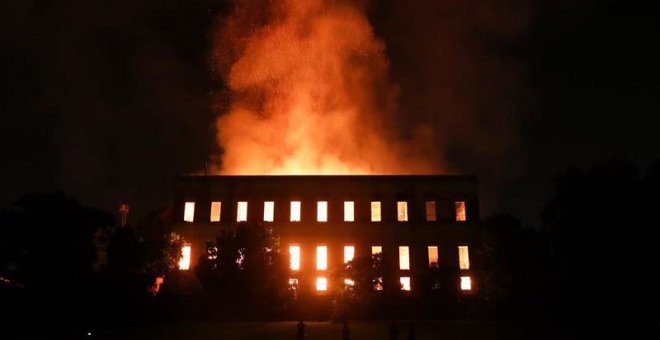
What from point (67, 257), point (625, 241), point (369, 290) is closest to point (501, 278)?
point (369, 290)

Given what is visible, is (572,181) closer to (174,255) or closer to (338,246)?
(338,246)

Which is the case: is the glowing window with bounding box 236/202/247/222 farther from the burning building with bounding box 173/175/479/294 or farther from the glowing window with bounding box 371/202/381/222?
the glowing window with bounding box 371/202/381/222

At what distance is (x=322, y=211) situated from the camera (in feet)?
153

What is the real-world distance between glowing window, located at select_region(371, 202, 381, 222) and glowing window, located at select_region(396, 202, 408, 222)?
1717mm

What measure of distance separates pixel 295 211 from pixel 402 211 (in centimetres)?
970

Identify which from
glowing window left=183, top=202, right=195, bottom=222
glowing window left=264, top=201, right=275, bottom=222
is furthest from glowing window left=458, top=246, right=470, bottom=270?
glowing window left=183, top=202, right=195, bottom=222

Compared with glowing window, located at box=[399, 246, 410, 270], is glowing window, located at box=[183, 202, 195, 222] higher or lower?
higher

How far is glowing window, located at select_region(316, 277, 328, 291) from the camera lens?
4416 cm

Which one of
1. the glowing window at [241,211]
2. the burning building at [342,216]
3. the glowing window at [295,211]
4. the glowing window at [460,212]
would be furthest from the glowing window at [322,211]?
the glowing window at [460,212]

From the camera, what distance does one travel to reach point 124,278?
3266 centimetres

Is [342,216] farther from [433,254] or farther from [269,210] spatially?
[433,254]

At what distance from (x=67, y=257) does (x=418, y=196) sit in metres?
28.6

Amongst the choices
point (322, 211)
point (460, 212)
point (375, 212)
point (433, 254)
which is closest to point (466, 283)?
point (433, 254)

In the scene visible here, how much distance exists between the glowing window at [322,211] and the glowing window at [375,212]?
13.7 ft
